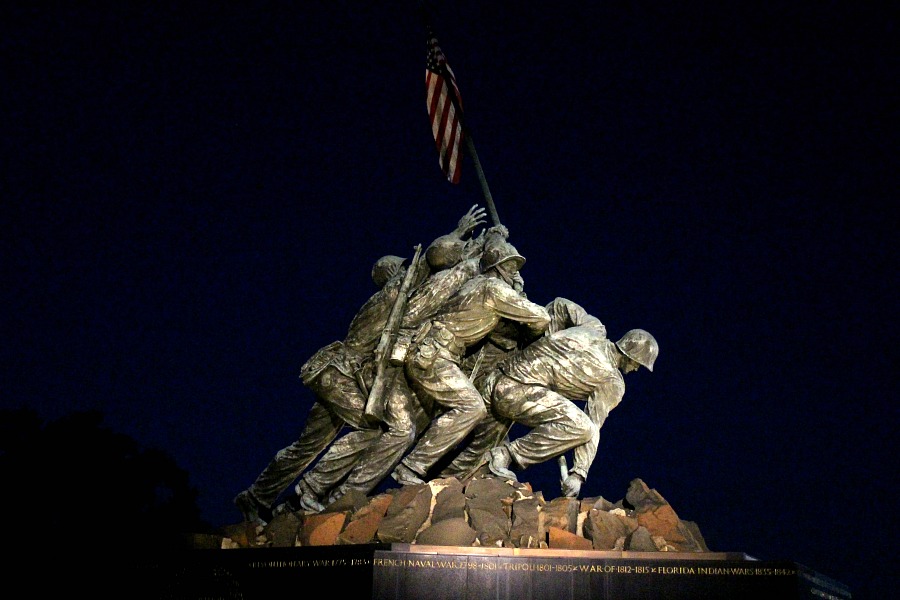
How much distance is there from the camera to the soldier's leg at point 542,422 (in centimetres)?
804

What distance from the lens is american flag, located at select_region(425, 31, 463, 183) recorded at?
416 inches

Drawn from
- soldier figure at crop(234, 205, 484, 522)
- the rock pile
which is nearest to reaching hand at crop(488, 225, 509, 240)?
soldier figure at crop(234, 205, 484, 522)

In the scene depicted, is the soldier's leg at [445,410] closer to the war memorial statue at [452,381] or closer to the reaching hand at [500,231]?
the war memorial statue at [452,381]

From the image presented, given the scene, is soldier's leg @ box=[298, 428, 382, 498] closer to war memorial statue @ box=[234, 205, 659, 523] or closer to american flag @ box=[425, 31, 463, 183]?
war memorial statue @ box=[234, 205, 659, 523]

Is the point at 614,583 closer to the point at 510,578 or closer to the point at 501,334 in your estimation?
the point at 510,578

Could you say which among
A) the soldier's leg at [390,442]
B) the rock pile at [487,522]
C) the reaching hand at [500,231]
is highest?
the reaching hand at [500,231]

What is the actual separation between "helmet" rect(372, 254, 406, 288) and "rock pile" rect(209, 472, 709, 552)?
239 cm

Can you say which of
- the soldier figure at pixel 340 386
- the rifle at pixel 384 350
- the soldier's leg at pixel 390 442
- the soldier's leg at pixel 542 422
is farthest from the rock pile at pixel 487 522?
the soldier figure at pixel 340 386

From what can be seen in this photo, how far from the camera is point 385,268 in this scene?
9375mm

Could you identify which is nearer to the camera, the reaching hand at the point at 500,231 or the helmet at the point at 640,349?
the helmet at the point at 640,349

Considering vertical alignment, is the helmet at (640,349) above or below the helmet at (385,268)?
below

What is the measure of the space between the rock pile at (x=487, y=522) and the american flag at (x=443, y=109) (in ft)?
13.5

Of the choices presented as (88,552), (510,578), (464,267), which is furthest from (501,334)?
(88,552)

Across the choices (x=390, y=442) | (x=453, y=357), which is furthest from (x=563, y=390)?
(x=390, y=442)
